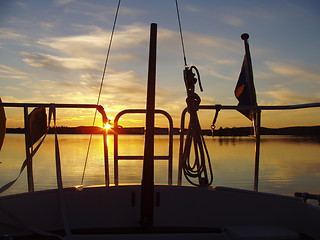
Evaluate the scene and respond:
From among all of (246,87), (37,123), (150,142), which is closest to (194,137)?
(150,142)

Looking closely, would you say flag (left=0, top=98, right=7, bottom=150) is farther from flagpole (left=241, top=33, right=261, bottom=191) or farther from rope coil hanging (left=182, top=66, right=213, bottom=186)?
flagpole (left=241, top=33, right=261, bottom=191)

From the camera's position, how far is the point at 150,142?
7.68 feet

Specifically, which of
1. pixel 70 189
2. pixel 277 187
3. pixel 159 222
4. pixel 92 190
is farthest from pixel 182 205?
pixel 277 187

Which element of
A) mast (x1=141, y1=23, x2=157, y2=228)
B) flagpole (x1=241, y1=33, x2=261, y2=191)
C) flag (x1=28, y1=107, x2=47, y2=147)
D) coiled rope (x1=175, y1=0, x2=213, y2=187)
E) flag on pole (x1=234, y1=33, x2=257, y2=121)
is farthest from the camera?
flag on pole (x1=234, y1=33, x2=257, y2=121)

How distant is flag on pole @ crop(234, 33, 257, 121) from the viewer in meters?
3.24

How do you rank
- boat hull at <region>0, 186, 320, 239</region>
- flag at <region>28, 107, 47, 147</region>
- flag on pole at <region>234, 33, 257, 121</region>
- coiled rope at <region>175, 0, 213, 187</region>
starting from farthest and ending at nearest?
flag on pole at <region>234, 33, 257, 121</region> → flag at <region>28, 107, 47, 147</region> → coiled rope at <region>175, 0, 213, 187</region> → boat hull at <region>0, 186, 320, 239</region>

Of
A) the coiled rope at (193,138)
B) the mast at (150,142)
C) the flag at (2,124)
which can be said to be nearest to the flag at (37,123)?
the flag at (2,124)

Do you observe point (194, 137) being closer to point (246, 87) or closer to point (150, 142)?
point (150, 142)

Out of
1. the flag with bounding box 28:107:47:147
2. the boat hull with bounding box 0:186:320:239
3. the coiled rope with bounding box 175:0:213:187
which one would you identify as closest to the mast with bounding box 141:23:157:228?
the boat hull with bounding box 0:186:320:239

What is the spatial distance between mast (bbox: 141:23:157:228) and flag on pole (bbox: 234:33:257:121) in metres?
1.19

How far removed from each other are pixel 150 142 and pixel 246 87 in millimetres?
1479

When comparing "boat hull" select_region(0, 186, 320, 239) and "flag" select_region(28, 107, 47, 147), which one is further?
"flag" select_region(28, 107, 47, 147)

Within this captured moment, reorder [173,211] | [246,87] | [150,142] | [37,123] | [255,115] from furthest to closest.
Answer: [246,87], [255,115], [37,123], [173,211], [150,142]

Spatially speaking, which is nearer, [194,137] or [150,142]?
[150,142]
